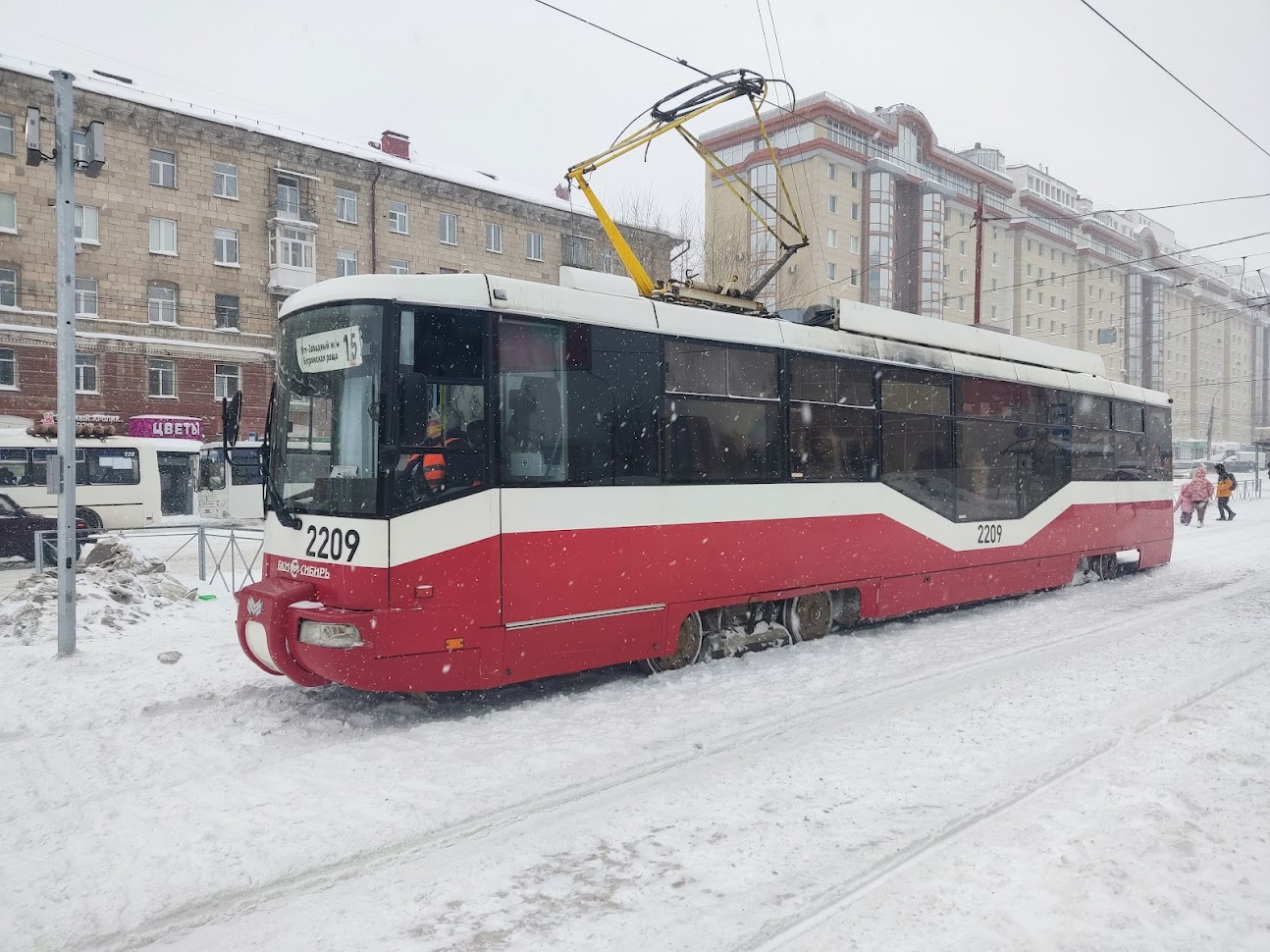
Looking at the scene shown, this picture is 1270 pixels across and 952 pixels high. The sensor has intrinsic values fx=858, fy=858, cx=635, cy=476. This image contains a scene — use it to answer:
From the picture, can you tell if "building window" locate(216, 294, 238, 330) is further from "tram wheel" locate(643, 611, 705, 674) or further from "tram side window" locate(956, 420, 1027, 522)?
"tram wheel" locate(643, 611, 705, 674)

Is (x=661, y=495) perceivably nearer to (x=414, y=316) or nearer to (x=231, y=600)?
(x=414, y=316)

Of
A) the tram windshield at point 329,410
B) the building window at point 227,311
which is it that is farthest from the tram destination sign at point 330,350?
the building window at point 227,311

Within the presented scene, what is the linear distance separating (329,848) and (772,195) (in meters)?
42.8

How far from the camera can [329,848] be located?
401 centimetres

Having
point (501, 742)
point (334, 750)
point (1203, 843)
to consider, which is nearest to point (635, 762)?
point (501, 742)

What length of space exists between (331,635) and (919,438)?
6.35m

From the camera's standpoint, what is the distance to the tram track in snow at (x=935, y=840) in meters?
3.31

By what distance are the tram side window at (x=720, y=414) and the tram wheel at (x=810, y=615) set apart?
1.36 m

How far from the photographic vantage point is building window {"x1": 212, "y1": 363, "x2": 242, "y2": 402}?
32906 mm

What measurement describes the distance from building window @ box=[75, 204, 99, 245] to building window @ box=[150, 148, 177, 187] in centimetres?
234

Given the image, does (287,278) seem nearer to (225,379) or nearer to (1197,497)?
(225,379)

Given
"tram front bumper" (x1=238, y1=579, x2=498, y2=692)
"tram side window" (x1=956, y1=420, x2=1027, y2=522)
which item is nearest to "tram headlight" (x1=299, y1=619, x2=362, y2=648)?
"tram front bumper" (x1=238, y1=579, x2=498, y2=692)

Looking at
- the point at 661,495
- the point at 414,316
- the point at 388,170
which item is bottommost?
the point at 661,495

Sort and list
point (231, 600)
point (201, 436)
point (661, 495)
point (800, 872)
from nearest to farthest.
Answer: point (800, 872) → point (661, 495) → point (231, 600) → point (201, 436)
